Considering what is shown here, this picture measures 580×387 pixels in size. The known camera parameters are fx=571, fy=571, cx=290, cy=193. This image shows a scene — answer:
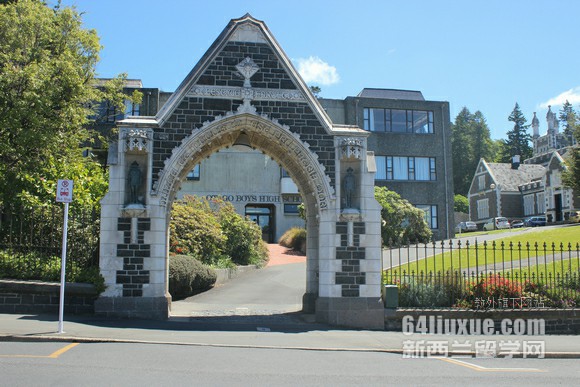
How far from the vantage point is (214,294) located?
2008 centimetres

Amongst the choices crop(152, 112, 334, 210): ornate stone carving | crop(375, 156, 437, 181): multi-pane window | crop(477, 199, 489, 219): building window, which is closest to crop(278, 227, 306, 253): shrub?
crop(375, 156, 437, 181): multi-pane window

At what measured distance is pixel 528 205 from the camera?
6688 cm

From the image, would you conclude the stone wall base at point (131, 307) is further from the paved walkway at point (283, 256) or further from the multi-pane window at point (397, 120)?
the multi-pane window at point (397, 120)

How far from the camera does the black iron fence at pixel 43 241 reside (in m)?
13.7

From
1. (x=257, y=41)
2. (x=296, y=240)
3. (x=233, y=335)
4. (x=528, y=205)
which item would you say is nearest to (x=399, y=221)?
(x=296, y=240)

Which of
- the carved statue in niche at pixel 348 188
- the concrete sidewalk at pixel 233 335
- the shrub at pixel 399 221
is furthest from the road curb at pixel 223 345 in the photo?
the shrub at pixel 399 221

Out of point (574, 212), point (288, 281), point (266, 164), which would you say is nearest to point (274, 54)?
point (288, 281)

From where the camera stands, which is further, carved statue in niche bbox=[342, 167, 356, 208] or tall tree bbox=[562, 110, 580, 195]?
tall tree bbox=[562, 110, 580, 195]

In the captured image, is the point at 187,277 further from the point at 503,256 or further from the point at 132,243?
the point at 503,256

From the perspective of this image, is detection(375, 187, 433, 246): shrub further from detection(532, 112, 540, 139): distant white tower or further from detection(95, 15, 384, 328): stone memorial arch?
detection(532, 112, 540, 139): distant white tower

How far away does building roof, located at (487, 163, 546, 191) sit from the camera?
69.0m

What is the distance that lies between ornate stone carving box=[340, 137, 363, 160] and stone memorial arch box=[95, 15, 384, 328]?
0.09 feet

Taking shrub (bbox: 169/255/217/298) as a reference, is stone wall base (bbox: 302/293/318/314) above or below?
below

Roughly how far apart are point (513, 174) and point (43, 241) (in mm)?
66212
